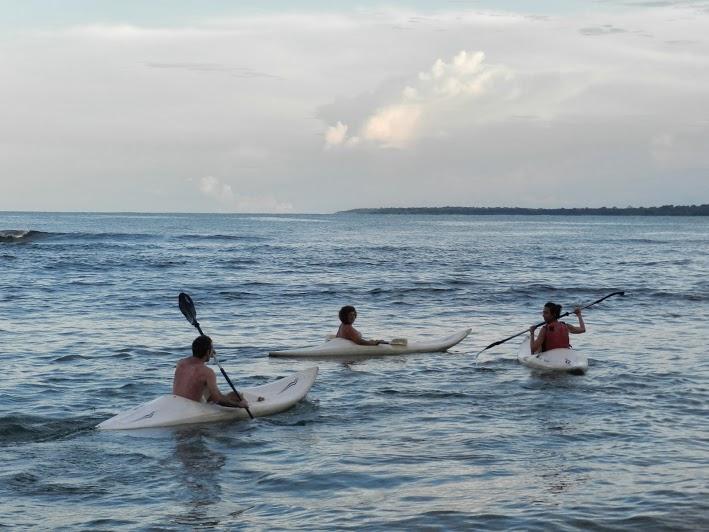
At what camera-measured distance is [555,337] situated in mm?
17109

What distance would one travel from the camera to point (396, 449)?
436 inches

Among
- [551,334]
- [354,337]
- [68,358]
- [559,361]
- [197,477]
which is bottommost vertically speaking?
[197,477]

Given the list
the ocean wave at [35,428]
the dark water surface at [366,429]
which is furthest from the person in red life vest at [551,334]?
the ocean wave at [35,428]

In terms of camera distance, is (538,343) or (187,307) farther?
(538,343)

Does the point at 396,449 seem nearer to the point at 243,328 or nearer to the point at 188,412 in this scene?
the point at 188,412

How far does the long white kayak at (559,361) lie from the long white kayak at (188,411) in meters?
4.94

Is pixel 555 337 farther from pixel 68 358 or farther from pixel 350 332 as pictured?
pixel 68 358

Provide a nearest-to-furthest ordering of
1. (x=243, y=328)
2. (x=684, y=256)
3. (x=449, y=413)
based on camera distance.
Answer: (x=449, y=413)
(x=243, y=328)
(x=684, y=256)

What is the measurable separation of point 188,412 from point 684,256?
5194 centimetres

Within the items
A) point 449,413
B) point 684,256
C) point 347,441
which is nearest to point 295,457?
point 347,441

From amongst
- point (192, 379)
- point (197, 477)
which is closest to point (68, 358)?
point (192, 379)

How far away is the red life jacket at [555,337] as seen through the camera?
1711cm

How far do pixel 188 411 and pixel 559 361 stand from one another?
6.94 meters

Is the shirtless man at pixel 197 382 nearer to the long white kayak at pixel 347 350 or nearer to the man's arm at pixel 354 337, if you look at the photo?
the long white kayak at pixel 347 350
